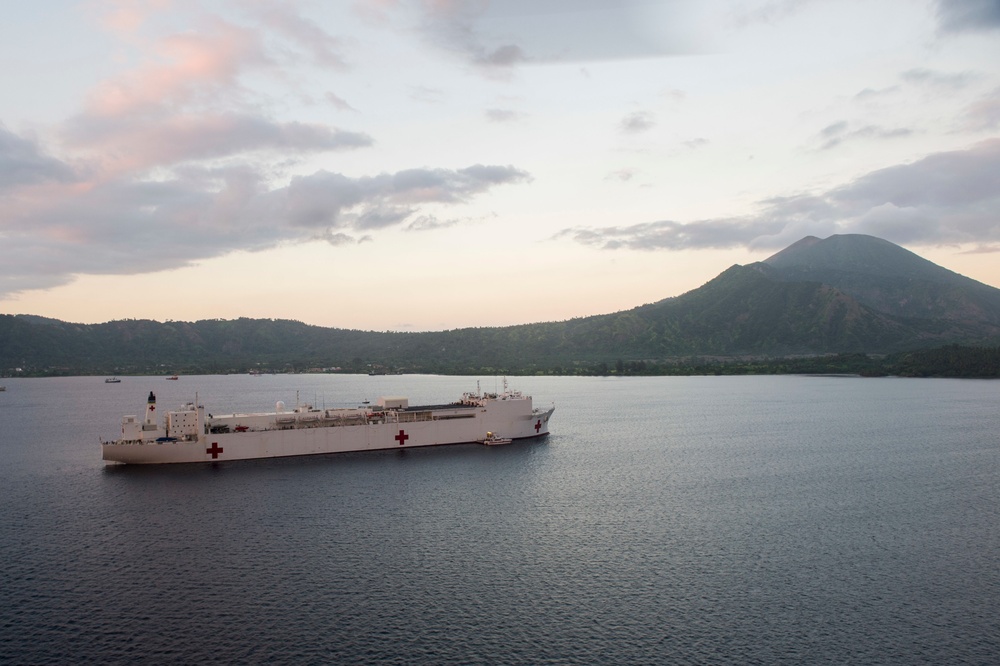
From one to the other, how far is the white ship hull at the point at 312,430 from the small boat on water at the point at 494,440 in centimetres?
49

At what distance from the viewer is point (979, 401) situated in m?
97.1

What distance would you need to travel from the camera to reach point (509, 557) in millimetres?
28734

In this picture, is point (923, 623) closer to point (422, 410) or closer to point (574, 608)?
point (574, 608)

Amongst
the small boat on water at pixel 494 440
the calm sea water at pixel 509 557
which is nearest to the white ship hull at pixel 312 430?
the small boat on water at pixel 494 440

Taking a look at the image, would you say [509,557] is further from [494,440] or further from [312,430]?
[494,440]

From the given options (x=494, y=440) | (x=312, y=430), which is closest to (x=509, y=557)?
(x=312, y=430)

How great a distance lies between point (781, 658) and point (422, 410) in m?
42.5

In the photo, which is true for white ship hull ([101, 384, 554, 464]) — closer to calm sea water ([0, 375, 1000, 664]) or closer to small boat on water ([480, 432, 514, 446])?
small boat on water ([480, 432, 514, 446])

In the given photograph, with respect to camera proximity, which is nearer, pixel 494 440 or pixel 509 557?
pixel 509 557

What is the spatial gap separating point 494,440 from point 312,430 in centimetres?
1559

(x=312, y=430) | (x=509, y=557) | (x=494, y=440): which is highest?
(x=312, y=430)

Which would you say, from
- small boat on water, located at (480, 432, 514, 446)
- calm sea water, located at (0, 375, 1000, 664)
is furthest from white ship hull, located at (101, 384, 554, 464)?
calm sea water, located at (0, 375, 1000, 664)

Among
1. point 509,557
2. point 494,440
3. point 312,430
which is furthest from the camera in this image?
point 494,440

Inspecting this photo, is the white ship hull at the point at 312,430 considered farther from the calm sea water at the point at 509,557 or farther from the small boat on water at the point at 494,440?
the calm sea water at the point at 509,557
